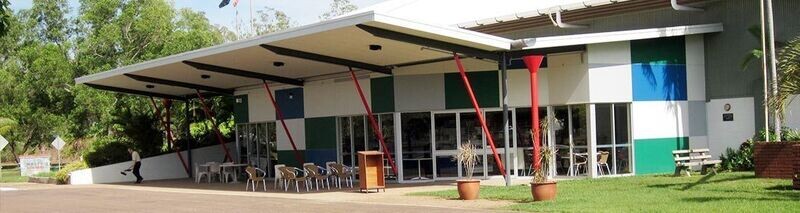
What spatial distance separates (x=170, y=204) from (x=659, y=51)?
468 inches

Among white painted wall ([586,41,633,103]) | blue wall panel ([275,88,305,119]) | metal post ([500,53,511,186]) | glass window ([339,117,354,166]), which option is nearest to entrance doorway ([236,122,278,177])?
blue wall panel ([275,88,305,119])

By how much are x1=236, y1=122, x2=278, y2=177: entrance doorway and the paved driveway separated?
20.0 feet

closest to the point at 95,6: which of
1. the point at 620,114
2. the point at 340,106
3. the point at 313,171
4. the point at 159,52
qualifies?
the point at 159,52

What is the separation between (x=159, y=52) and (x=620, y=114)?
29037mm

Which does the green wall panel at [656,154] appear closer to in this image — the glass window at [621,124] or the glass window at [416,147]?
the glass window at [621,124]

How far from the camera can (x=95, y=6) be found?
144 feet

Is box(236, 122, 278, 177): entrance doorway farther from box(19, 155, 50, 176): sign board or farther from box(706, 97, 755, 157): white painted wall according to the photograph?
box(706, 97, 755, 157): white painted wall

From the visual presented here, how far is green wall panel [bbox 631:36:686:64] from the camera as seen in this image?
774 inches

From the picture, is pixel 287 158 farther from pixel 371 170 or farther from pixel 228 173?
pixel 371 170

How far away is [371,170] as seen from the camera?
18219mm

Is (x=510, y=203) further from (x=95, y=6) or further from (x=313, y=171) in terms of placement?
(x=95, y=6)

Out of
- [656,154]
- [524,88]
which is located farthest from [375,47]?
[656,154]

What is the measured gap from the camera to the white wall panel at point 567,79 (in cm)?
1941

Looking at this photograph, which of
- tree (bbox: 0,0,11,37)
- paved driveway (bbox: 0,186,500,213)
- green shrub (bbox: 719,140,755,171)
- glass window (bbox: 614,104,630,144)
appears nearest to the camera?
tree (bbox: 0,0,11,37)
